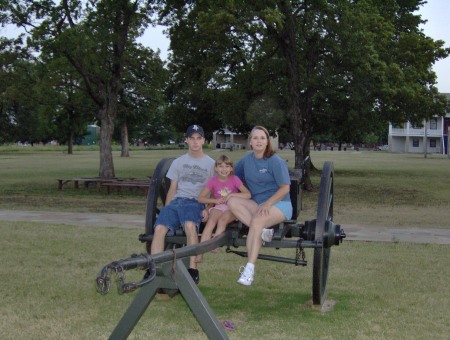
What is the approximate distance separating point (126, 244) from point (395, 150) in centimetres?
10547

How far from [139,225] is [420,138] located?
101134 millimetres

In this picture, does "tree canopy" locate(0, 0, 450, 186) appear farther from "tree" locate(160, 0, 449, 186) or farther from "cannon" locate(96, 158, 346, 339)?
"cannon" locate(96, 158, 346, 339)

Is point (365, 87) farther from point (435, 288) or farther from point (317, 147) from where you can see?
point (317, 147)

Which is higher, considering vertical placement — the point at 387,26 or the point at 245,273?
the point at 387,26

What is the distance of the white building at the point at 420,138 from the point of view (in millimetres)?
100250

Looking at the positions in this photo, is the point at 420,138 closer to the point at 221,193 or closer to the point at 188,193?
the point at 188,193

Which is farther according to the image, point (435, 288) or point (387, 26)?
point (387, 26)

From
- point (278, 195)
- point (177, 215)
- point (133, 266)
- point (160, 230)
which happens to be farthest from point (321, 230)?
point (133, 266)

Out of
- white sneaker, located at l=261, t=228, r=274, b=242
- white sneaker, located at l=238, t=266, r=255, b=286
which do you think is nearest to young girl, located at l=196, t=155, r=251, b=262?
white sneaker, located at l=261, t=228, r=274, b=242

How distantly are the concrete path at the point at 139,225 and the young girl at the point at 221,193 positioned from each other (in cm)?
520

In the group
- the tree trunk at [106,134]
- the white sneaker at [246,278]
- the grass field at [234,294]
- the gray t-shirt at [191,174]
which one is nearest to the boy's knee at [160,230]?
the gray t-shirt at [191,174]

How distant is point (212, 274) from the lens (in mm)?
7590

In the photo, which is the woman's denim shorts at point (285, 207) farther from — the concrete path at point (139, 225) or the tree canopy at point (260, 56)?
the tree canopy at point (260, 56)

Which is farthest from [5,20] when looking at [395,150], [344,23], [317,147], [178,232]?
[317,147]
